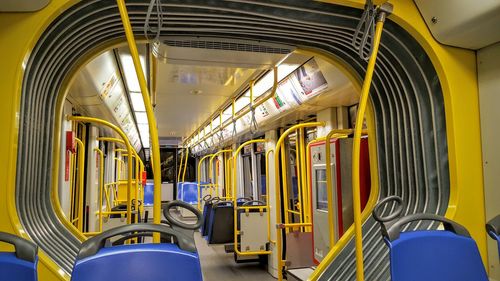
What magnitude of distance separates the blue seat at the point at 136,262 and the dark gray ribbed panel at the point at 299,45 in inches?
28.0

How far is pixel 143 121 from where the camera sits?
6.76 metres

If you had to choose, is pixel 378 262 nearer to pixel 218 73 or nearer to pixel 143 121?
pixel 218 73

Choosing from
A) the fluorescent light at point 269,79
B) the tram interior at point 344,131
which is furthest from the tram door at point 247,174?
the tram interior at point 344,131

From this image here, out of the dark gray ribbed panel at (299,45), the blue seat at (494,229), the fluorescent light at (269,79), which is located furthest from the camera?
the fluorescent light at (269,79)

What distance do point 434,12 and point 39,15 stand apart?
1790 millimetres

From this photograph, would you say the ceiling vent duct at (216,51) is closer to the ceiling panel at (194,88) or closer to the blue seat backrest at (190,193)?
the ceiling panel at (194,88)

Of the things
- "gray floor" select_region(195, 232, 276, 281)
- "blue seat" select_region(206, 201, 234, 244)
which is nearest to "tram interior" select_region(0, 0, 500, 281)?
"gray floor" select_region(195, 232, 276, 281)

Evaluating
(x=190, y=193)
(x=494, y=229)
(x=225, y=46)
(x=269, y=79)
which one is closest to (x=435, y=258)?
(x=494, y=229)

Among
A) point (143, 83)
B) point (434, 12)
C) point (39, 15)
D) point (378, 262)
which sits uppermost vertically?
point (434, 12)

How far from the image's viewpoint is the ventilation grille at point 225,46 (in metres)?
1.93

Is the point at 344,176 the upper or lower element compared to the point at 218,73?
lower

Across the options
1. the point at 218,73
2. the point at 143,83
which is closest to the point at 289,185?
the point at 218,73

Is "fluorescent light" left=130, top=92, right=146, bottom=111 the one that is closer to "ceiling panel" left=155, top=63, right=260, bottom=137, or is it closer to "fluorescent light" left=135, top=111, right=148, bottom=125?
"ceiling panel" left=155, top=63, right=260, bottom=137

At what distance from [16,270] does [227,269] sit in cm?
472
